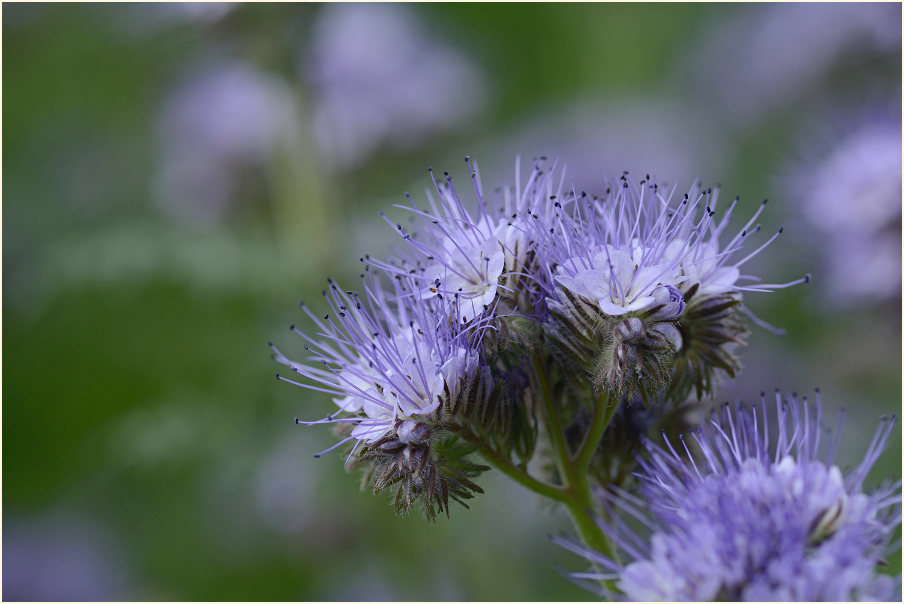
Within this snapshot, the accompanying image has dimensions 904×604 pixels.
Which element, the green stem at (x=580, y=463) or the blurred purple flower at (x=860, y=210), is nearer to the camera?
the green stem at (x=580, y=463)

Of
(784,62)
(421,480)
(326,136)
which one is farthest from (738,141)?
(421,480)

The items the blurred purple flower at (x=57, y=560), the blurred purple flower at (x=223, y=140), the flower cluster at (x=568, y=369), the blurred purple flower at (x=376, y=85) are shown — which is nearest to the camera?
the flower cluster at (x=568, y=369)

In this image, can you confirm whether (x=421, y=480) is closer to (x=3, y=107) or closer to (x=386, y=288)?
(x=386, y=288)

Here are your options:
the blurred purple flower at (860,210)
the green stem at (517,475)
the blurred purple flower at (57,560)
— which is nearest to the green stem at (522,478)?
the green stem at (517,475)

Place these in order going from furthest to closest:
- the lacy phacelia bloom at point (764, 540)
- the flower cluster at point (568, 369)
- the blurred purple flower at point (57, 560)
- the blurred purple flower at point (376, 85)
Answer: the blurred purple flower at point (57, 560) < the blurred purple flower at point (376, 85) < the flower cluster at point (568, 369) < the lacy phacelia bloom at point (764, 540)

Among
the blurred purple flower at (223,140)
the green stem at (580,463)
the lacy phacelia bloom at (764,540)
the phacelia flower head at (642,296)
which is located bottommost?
the lacy phacelia bloom at (764,540)

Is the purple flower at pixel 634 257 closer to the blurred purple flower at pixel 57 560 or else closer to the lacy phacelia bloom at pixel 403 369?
the lacy phacelia bloom at pixel 403 369
